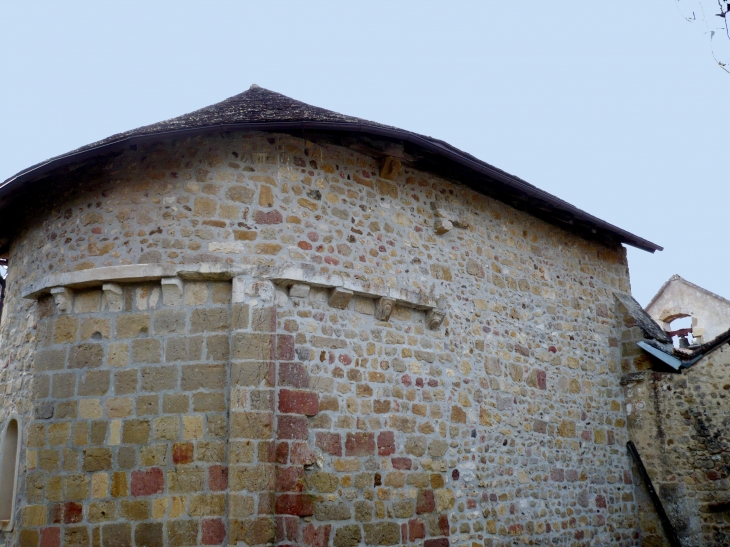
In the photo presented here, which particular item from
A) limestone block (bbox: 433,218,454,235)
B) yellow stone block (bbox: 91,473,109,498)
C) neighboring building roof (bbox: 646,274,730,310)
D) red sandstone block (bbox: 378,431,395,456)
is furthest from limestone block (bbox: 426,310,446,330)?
neighboring building roof (bbox: 646,274,730,310)

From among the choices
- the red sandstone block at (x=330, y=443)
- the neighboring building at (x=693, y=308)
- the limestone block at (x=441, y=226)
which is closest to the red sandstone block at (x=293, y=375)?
the red sandstone block at (x=330, y=443)

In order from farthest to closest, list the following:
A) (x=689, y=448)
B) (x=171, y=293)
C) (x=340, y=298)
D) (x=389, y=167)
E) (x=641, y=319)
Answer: (x=641, y=319), (x=689, y=448), (x=389, y=167), (x=340, y=298), (x=171, y=293)

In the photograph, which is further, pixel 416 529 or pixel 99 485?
pixel 416 529

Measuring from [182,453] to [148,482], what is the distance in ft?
1.15

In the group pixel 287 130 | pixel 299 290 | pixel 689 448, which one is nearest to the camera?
pixel 299 290

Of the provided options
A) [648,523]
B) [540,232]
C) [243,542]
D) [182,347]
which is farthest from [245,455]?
[648,523]

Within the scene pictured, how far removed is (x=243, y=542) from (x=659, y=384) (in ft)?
21.3

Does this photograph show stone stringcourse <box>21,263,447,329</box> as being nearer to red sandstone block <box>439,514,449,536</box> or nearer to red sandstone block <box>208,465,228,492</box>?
red sandstone block <box>208,465,228,492</box>

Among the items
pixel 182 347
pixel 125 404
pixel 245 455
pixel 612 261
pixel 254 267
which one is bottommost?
pixel 245 455

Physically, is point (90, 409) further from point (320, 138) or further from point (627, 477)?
point (627, 477)

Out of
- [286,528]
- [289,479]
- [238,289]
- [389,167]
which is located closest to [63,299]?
[238,289]

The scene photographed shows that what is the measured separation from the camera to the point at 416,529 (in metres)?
6.62

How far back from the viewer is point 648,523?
9438 mm

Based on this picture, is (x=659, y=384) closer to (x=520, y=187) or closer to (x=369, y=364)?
(x=520, y=187)
